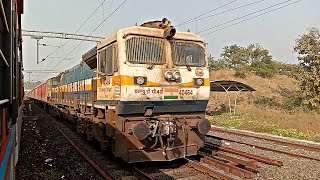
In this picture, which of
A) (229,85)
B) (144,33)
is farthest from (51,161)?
(229,85)

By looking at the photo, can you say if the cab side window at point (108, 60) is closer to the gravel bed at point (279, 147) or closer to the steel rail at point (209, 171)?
Result: the steel rail at point (209, 171)

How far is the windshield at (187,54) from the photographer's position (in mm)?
7711

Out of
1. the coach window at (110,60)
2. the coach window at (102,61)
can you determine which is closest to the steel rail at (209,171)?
the coach window at (110,60)

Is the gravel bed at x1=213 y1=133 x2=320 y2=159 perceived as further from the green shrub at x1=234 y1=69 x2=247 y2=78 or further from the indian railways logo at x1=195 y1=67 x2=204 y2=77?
the green shrub at x1=234 y1=69 x2=247 y2=78

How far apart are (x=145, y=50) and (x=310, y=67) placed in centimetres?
2208

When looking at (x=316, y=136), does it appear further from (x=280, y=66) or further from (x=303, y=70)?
(x=280, y=66)

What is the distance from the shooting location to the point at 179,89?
24.9 feet

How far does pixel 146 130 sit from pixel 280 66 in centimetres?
5446

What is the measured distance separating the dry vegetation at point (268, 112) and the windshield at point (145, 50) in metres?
9.25

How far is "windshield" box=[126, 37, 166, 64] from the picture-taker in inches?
284

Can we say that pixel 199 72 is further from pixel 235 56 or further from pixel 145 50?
pixel 235 56

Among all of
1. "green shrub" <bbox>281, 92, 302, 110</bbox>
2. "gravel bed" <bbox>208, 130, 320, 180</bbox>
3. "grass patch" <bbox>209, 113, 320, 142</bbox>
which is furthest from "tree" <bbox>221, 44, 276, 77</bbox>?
"gravel bed" <bbox>208, 130, 320, 180</bbox>

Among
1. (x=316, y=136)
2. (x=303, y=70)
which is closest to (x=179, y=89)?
(x=316, y=136)

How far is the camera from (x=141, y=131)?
→ 22.5 feet
